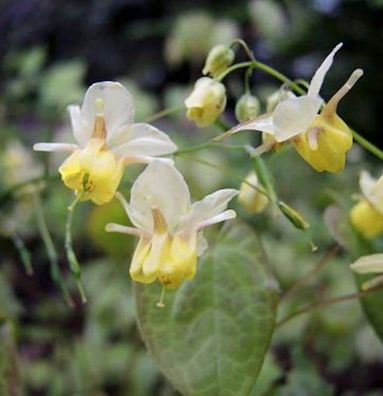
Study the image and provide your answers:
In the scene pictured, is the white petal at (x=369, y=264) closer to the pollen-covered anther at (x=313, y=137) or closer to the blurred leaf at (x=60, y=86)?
the pollen-covered anther at (x=313, y=137)

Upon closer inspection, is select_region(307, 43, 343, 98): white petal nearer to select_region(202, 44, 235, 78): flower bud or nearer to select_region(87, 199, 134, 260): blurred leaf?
select_region(202, 44, 235, 78): flower bud

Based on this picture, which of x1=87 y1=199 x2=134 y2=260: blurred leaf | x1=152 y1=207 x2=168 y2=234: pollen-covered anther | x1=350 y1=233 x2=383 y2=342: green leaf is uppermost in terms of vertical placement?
x1=152 y1=207 x2=168 y2=234: pollen-covered anther

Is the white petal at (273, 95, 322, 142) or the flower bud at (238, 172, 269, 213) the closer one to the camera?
the white petal at (273, 95, 322, 142)

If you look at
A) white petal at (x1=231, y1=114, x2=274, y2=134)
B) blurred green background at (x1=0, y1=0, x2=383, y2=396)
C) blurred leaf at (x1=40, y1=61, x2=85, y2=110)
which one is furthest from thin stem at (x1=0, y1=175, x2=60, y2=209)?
blurred leaf at (x1=40, y1=61, x2=85, y2=110)

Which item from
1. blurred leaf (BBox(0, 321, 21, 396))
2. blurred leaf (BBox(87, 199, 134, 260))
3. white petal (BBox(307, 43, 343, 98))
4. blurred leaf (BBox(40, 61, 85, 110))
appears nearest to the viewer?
white petal (BBox(307, 43, 343, 98))

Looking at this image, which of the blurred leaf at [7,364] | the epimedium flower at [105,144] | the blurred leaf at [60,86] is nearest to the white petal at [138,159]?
the epimedium flower at [105,144]

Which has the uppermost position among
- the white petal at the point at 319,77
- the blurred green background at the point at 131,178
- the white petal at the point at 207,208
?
the white petal at the point at 319,77

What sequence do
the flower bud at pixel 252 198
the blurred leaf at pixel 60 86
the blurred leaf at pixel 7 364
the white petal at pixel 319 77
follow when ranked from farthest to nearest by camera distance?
the blurred leaf at pixel 60 86
the blurred leaf at pixel 7 364
the flower bud at pixel 252 198
the white petal at pixel 319 77
